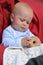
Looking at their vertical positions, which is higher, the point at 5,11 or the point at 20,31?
the point at 5,11

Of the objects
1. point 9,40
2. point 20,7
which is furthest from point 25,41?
point 20,7

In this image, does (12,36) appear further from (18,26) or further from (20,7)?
(20,7)

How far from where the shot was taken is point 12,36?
161 centimetres

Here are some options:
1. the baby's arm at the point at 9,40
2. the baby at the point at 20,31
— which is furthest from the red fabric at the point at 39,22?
the baby's arm at the point at 9,40

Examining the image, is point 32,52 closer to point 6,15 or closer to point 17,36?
point 17,36

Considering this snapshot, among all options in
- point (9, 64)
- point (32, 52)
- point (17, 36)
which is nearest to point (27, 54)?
point (32, 52)

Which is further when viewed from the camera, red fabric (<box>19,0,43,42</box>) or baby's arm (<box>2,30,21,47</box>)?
red fabric (<box>19,0,43,42</box>)

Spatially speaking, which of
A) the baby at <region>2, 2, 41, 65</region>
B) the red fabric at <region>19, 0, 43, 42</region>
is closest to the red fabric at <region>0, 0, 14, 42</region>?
the baby at <region>2, 2, 41, 65</region>

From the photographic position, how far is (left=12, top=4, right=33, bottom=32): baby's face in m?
1.60

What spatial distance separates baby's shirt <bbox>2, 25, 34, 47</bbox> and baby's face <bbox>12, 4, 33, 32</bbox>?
0.04m

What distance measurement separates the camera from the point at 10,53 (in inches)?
54.5

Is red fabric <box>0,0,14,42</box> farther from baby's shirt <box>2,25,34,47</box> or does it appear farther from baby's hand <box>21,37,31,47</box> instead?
baby's hand <box>21,37,31,47</box>

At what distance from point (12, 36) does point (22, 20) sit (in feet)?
0.45

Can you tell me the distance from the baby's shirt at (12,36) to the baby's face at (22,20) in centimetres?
4
